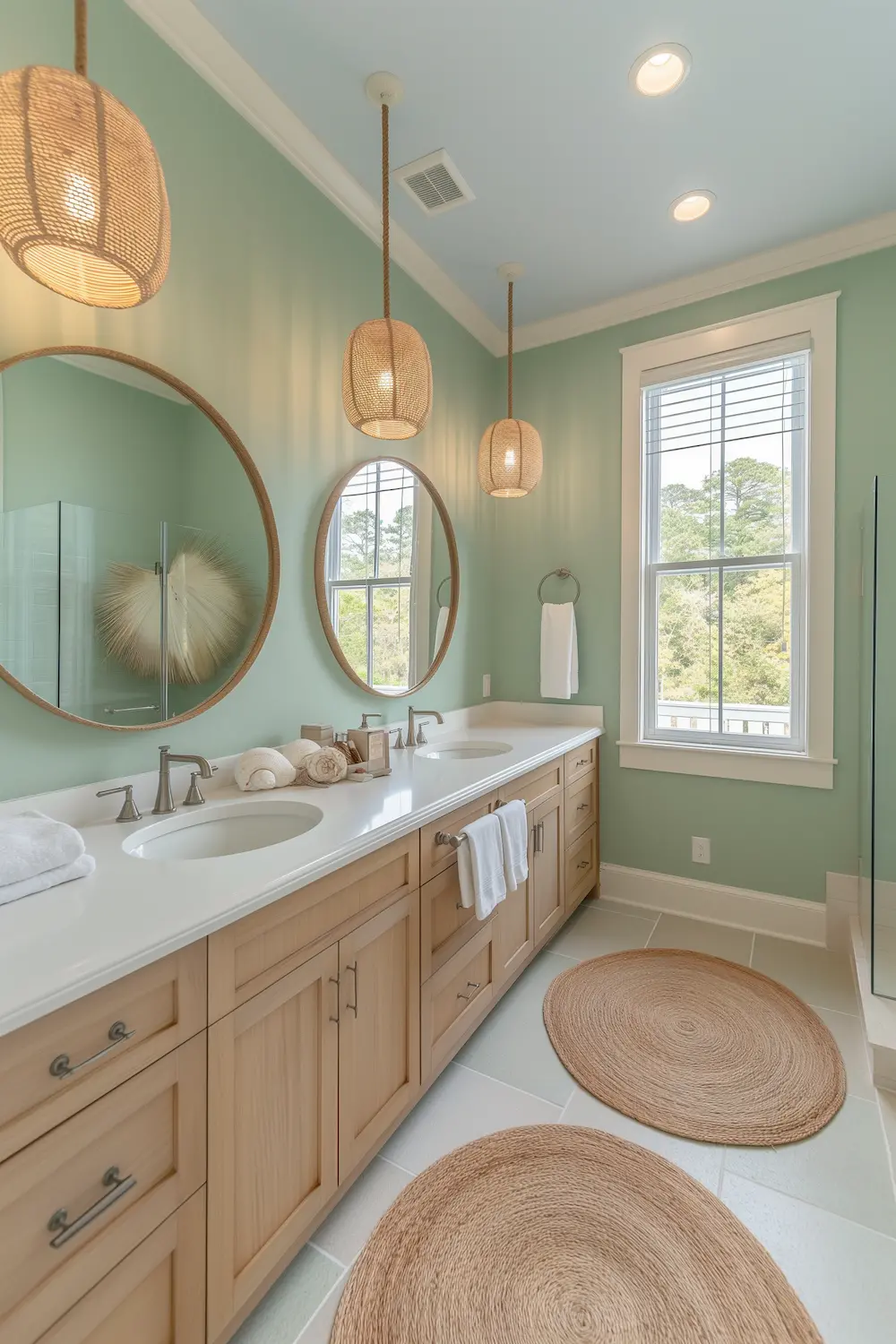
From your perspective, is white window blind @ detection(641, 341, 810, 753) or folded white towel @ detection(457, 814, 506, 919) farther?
white window blind @ detection(641, 341, 810, 753)

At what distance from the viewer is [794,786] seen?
2.60m

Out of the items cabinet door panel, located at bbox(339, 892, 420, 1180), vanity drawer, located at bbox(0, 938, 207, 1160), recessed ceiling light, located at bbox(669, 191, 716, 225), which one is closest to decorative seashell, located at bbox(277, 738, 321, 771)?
cabinet door panel, located at bbox(339, 892, 420, 1180)

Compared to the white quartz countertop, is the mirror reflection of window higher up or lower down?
higher up

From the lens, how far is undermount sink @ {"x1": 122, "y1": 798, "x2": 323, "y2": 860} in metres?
1.43

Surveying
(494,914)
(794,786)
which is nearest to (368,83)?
(494,914)

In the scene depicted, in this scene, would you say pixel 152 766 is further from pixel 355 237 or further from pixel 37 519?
pixel 355 237

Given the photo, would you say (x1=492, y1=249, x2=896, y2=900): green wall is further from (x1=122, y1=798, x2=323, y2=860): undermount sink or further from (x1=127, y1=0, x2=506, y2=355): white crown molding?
(x1=122, y1=798, x2=323, y2=860): undermount sink

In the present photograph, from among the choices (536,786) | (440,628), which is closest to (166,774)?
(536,786)

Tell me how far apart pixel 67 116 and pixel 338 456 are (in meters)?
1.26

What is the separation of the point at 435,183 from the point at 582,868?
287 cm

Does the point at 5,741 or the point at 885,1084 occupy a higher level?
the point at 5,741

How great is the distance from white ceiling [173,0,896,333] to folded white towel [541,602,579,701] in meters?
1.60

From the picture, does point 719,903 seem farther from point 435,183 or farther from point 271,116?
point 271,116

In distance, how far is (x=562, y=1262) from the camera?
125 centimetres
